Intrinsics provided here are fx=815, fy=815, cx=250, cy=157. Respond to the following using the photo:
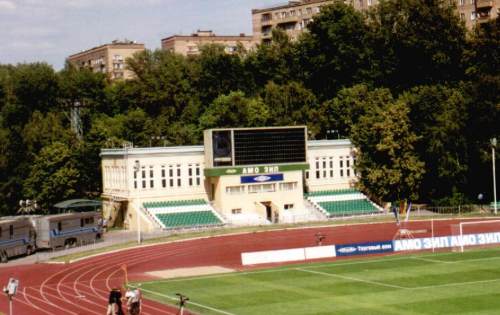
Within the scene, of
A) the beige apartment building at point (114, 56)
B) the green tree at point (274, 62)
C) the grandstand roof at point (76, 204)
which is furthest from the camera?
the beige apartment building at point (114, 56)

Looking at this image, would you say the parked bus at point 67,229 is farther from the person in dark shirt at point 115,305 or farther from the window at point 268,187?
the person in dark shirt at point 115,305

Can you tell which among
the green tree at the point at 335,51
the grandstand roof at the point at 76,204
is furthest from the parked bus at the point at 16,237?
the green tree at the point at 335,51

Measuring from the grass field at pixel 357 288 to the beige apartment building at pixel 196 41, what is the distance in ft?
356

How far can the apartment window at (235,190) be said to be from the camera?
76.9 meters

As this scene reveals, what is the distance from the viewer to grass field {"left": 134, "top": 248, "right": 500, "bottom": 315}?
3762 centimetres

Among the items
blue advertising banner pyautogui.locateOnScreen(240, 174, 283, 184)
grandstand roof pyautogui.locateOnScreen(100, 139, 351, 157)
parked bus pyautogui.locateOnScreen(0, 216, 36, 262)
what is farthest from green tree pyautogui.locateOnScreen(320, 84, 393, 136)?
parked bus pyautogui.locateOnScreen(0, 216, 36, 262)

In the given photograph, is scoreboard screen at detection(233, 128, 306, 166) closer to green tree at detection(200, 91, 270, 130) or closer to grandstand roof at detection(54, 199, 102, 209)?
grandstand roof at detection(54, 199, 102, 209)

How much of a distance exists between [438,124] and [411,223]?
15.1 metres

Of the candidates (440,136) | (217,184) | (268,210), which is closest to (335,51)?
(440,136)

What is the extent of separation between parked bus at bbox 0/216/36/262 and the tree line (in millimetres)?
18843

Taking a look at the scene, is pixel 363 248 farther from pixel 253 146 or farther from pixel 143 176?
pixel 143 176

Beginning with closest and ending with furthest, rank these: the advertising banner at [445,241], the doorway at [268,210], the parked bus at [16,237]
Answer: the advertising banner at [445,241]
the parked bus at [16,237]
the doorway at [268,210]

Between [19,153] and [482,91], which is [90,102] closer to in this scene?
[19,153]

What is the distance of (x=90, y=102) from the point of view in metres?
Answer: 108
